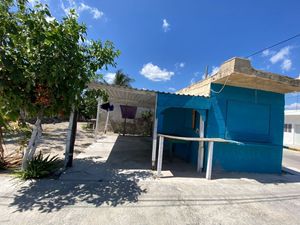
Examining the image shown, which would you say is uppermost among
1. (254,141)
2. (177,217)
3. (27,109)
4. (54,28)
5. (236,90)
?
(54,28)

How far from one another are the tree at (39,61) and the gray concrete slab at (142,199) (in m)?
1.41

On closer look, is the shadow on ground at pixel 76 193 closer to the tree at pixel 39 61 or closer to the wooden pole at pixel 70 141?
the wooden pole at pixel 70 141

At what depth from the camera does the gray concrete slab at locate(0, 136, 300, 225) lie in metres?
3.34

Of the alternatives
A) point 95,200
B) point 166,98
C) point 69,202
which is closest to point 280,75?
point 166,98

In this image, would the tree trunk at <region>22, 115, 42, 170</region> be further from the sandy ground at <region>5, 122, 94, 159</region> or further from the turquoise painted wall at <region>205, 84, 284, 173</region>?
the turquoise painted wall at <region>205, 84, 284, 173</region>

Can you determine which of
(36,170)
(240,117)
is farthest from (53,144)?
(240,117)

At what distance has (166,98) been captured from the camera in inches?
238

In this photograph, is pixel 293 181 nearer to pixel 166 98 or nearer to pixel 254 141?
pixel 254 141

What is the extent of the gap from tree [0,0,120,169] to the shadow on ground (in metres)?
1.15

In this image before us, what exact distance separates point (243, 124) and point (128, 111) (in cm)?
1165

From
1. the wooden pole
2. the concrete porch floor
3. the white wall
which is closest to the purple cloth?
the concrete porch floor

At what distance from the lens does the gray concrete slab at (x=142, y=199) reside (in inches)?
131

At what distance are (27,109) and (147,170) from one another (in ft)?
12.3

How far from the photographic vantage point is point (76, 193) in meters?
4.12
